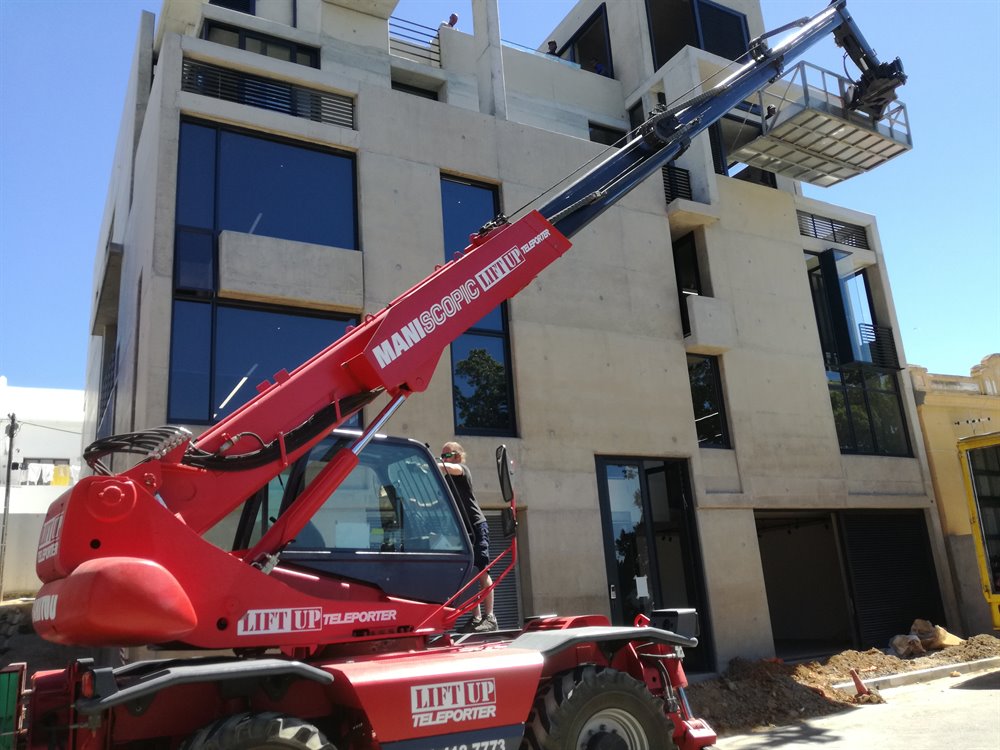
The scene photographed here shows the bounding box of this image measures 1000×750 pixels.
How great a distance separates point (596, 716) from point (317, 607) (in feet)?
6.61

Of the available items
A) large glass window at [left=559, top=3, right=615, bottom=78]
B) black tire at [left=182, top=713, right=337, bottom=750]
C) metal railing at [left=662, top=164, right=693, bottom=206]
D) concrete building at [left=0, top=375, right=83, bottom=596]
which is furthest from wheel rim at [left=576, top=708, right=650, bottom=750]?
concrete building at [left=0, top=375, right=83, bottom=596]

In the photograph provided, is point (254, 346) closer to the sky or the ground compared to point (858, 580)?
closer to the sky

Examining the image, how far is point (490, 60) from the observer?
1477 centimetres

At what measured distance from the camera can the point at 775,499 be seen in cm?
1509

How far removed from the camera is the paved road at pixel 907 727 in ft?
28.8

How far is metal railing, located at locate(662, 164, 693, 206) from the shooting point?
52.8 feet

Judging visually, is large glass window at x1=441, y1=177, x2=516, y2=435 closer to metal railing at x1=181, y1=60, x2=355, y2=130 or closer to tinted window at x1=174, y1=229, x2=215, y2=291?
metal railing at x1=181, y1=60, x2=355, y2=130

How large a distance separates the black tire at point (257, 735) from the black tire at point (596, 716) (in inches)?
59.3

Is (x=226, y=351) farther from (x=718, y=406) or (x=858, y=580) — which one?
(x=858, y=580)

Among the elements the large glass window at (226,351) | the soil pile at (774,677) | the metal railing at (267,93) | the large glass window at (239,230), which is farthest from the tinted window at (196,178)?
the soil pile at (774,677)

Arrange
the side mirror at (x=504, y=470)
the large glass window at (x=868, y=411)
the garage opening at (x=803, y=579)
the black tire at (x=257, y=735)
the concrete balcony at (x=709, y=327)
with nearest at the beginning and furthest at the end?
the black tire at (x=257, y=735) → the side mirror at (x=504, y=470) → the concrete balcony at (x=709, y=327) → the large glass window at (x=868, y=411) → the garage opening at (x=803, y=579)

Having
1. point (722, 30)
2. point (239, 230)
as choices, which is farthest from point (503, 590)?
point (722, 30)

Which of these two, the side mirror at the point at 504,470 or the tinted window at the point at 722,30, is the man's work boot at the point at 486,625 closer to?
the side mirror at the point at 504,470

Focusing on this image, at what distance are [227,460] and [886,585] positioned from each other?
1552cm
